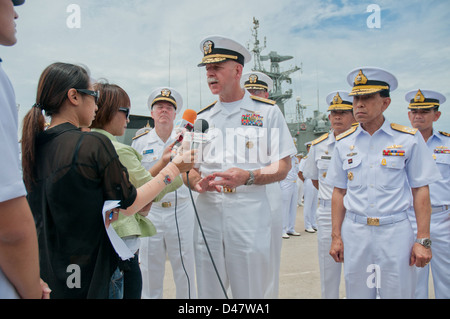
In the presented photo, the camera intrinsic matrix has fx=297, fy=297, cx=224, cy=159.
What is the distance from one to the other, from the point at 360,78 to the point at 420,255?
151cm

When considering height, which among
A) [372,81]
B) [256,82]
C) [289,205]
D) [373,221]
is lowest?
[289,205]

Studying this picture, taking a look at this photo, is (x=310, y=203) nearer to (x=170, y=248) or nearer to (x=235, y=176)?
(x=170, y=248)

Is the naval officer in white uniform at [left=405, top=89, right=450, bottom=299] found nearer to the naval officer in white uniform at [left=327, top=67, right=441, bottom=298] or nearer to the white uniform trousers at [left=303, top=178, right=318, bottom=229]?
the naval officer in white uniform at [left=327, top=67, right=441, bottom=298]

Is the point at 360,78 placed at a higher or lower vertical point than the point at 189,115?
higher

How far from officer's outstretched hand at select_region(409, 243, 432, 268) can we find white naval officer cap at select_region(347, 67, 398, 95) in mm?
1296

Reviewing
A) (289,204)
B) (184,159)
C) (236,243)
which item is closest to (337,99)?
(236,243)

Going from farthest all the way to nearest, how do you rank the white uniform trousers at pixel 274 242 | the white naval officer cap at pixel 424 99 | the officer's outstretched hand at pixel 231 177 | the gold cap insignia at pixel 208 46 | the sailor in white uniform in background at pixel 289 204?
the sailor in white uniform in background at pixel 289 204 → the white naval officer cap at pixel 424 99 → the gold cap insignia at pixel 208 46 → the white uniform trousers at pixel 274 242 → the officer's outstretched hand at pixel 231 177

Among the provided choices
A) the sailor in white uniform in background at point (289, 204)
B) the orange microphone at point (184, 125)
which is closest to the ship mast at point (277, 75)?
the sailor in white uniform in background at point (289, 204)

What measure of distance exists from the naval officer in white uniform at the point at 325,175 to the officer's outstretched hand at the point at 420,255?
1137 mm

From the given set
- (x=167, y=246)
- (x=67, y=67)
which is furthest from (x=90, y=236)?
(x=167, y=246)

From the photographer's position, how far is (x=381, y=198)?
2408mm

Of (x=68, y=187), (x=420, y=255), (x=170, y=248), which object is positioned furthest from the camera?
(x=170, y=248)

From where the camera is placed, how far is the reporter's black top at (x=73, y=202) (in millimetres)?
1352

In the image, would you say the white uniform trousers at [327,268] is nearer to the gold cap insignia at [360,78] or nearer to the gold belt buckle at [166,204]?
the gold cap insignia at [360,78]
